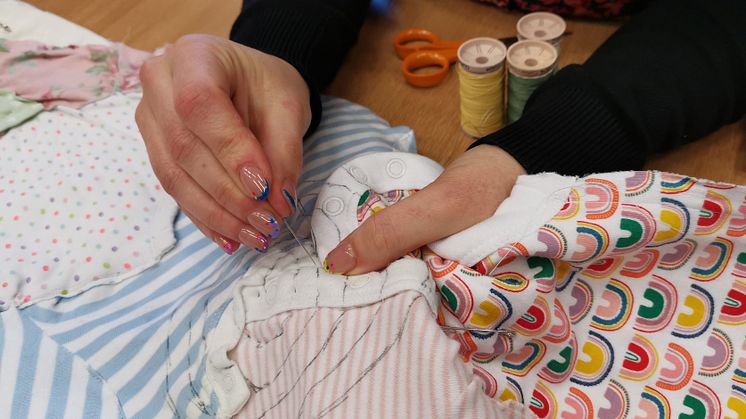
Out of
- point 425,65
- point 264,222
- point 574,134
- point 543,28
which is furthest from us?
point 425,65

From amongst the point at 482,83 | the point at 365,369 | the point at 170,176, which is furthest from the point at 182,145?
the point at 482,83

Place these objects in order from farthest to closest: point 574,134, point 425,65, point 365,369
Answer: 1. point 425,65
2. point 574,134
3. point 365,369

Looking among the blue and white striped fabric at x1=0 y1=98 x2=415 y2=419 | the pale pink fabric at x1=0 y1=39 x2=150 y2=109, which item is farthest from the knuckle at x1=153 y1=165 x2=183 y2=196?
the pale pink fabric at x1=0 y1=39 x2=150 y2=109

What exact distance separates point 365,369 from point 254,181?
0.62ft

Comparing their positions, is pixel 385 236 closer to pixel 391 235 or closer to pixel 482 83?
pixel 391 235

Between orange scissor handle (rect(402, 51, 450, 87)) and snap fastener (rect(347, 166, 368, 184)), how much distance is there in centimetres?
30

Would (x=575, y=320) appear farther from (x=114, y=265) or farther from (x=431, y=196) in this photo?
(x=114, y=265)

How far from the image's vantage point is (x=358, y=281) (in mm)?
488

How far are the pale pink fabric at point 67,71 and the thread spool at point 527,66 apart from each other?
21.2 inches

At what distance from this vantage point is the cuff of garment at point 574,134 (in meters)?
0.60

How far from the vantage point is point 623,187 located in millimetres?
474

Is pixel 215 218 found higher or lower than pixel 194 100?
lower

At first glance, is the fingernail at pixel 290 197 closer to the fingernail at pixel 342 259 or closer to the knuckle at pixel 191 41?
the fingernail at pixel 342 259

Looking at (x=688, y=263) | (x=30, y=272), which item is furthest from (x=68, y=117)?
(x=688, y=263)
